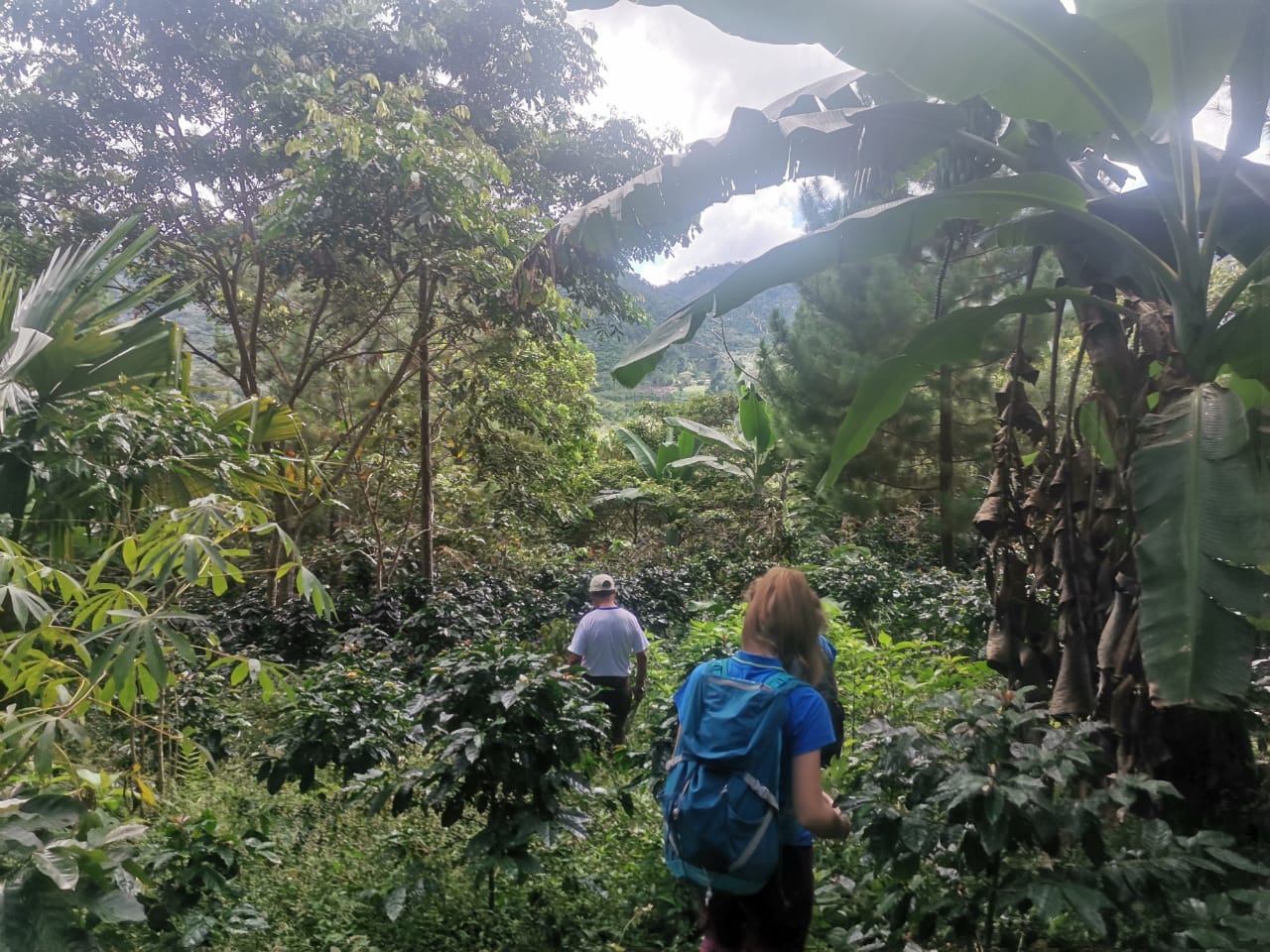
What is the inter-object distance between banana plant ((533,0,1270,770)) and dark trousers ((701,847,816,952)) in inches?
40.7

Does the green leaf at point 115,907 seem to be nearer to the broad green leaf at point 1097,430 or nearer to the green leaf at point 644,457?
the broad green leaf at point 1097,430

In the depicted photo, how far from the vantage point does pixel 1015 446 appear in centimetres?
343

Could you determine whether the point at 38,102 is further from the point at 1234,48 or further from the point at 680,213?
the point at 1234,48

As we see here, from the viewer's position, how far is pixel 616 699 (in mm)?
5316

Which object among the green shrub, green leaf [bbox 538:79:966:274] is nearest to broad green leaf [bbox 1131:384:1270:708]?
the green shrub

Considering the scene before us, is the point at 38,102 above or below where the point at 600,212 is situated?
above

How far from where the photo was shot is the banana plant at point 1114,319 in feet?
7.15

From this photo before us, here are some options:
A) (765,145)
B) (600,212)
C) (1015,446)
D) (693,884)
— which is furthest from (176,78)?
(693,884)

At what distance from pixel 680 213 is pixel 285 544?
2.59 metres

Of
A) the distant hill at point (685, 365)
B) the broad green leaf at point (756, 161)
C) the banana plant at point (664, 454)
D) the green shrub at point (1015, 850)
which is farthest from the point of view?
the distant hill at point (685, 365)

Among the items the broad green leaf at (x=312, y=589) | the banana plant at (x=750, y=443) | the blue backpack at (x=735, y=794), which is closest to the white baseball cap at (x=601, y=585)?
the broad green leaf at (x=312, y=589)

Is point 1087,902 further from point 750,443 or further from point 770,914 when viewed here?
point 750,443

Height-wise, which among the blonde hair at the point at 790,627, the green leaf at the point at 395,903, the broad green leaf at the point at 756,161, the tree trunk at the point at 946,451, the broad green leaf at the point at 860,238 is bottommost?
the green leaf at the point at 395,903

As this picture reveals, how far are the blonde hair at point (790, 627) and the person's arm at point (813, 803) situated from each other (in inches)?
9.8
